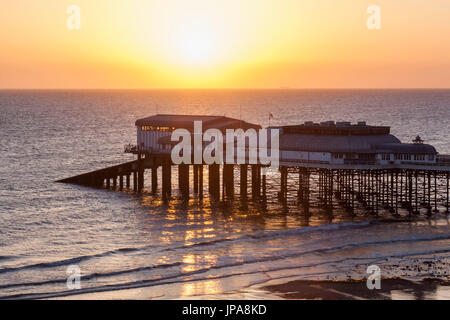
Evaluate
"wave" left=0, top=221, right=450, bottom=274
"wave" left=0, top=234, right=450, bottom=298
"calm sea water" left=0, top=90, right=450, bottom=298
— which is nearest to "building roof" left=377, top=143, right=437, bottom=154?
"calm sea water" left=0, top=90, right=450, bottom=298

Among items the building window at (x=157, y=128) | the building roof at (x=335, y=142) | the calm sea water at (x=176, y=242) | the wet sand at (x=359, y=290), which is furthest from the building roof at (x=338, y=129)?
the wet sand at (x=359, y=290)

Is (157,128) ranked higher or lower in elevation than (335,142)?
higher

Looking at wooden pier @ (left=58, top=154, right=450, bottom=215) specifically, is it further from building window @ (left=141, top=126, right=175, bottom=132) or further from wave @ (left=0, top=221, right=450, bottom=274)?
wave @ (left=0, top=221, right=450, bottom=274)

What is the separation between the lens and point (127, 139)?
176125 millimetres

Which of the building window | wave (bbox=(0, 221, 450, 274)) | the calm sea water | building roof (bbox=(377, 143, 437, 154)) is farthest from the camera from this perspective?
the building window

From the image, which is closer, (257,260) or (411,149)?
(257,260)

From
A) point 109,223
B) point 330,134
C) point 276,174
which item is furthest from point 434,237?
point 276,174

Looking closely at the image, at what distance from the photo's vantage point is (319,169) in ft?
267

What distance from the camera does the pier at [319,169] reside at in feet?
253

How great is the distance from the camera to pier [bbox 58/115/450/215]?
77.2 m

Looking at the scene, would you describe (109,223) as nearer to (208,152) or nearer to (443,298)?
(208,152)

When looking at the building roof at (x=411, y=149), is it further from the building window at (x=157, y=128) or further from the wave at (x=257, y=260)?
the building window at (x=157, y=128)

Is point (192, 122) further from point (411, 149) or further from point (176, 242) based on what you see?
point (176, 242)

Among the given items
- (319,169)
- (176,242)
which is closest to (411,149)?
(319,169)
